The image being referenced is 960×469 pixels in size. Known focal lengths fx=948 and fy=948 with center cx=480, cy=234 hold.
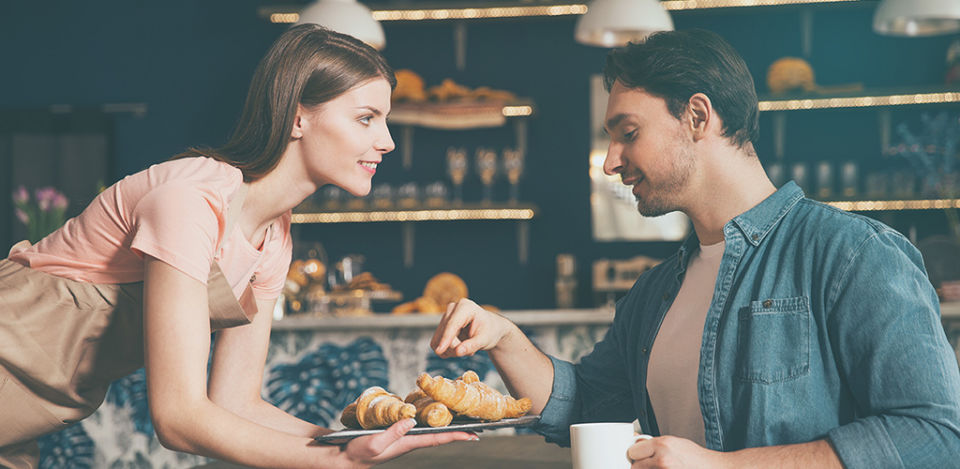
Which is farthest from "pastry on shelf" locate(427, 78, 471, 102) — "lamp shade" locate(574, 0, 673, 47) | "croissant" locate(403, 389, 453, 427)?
"croissant" locate(403, 389, 453, 427)

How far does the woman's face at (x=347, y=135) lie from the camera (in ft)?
4.86

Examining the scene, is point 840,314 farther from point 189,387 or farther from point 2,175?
point 2,175

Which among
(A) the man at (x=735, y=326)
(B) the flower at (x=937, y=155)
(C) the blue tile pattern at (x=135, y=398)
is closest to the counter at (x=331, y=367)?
(C) the blue tile pattern at (x=135, y=398)

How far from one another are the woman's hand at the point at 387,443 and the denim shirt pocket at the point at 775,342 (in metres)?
0.47

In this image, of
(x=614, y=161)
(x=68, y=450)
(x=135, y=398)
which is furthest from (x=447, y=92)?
(x=614, y=161)

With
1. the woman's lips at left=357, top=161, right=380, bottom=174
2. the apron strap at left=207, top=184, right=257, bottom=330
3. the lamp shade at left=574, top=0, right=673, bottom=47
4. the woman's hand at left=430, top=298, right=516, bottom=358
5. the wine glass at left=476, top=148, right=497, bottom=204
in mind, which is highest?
the lamp shade at left=574, top=0, right=673, bottom=47

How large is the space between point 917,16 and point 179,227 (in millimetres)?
3428

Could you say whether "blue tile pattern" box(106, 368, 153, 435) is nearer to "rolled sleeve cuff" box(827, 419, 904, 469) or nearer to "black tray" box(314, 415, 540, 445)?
"black tray" box(314, 415, 540, 445)

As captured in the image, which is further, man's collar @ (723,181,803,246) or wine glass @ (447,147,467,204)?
wine glass @ (447,147,467,204)

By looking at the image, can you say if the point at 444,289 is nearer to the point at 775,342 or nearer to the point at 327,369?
the point at 327,369

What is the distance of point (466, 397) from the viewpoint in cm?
137

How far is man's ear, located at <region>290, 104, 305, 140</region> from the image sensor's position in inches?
58.2

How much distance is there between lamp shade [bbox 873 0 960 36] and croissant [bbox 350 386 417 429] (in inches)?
128

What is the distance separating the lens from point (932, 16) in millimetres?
3764
